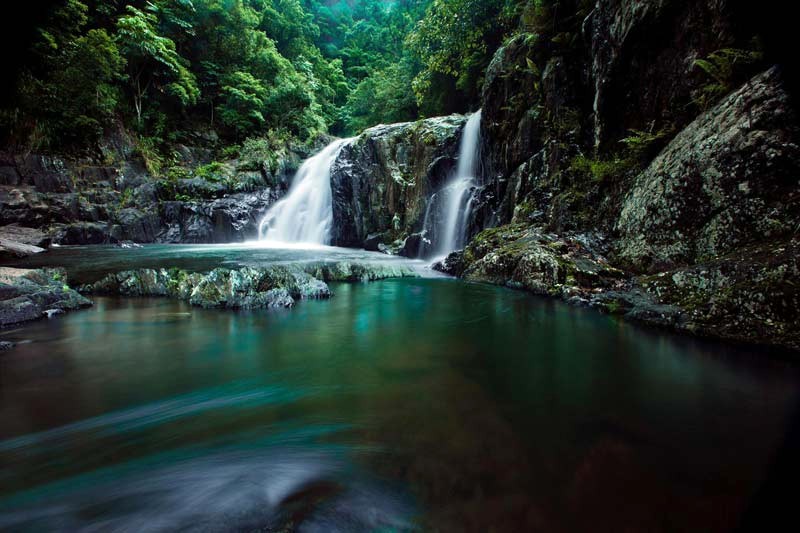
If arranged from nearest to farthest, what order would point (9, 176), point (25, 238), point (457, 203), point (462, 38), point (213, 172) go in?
point (457, 203), point (25, 238), point (9, 176), point (462, 38), point (213, 172)

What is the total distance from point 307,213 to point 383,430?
17.0 meters

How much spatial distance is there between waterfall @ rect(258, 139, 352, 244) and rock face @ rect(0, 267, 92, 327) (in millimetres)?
11889

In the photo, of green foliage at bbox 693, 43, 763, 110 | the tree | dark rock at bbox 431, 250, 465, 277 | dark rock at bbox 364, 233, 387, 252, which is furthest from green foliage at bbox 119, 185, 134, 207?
green foliage at bbox 693, 43, 763, 110

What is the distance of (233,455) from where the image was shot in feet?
6.90

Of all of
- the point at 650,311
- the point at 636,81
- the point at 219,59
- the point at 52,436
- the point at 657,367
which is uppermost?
the point at 219,59

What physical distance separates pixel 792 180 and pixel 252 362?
6396 mm

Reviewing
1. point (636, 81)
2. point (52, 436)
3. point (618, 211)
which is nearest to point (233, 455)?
point (52, 436)

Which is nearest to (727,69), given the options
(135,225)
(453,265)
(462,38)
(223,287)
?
(453,265)

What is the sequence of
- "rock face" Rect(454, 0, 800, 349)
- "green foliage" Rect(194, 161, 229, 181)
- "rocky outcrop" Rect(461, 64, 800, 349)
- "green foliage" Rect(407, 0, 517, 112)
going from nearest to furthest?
1. "rocky outcrop" Rect(461, 64, 800, 349)
2. "rock face" Rect(454, 0, 800, 349)
3. "green foliage" Rect(407, 0, 517, 112)
4. "green foliage" Rect(194, 161, 229, 181)

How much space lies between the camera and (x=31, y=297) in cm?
490

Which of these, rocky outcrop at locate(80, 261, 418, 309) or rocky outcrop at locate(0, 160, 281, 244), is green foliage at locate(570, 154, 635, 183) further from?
rocky outcrop at locate(0, 160, 281, 244)

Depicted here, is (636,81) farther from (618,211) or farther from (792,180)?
Result: (792,180)

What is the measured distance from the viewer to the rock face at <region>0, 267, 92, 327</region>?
4.57 metres

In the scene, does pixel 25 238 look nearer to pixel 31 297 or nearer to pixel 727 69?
pixel 31 297
